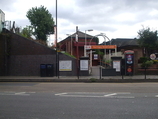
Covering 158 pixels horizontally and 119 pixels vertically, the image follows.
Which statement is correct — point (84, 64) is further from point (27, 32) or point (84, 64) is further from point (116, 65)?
point (27, 32)

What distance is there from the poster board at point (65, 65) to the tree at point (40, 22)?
1807cm

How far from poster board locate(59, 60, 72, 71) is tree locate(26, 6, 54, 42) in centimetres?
1807

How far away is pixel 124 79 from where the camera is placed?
17.7m

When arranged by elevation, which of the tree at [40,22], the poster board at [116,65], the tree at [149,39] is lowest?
the poster board at [116,65]

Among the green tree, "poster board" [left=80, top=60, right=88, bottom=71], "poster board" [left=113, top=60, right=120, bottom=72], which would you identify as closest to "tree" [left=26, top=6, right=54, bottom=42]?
the green tree

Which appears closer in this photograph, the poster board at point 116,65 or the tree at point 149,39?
the poster board at point 116,65

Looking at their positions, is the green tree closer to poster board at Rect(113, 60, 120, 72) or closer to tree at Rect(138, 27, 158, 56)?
poster board at Rect(113, 60, 120, 72)

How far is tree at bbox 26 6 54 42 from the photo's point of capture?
124 ft

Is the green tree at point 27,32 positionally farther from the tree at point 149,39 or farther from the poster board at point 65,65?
the tree at point 149,39

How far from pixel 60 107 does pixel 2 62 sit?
16.6m

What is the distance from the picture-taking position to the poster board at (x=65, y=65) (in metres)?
21.2

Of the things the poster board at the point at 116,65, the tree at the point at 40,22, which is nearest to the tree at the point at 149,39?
the poster board at the point at 116,65

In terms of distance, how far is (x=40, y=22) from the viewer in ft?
124

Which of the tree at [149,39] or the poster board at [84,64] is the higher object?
the tree at [149,39]
